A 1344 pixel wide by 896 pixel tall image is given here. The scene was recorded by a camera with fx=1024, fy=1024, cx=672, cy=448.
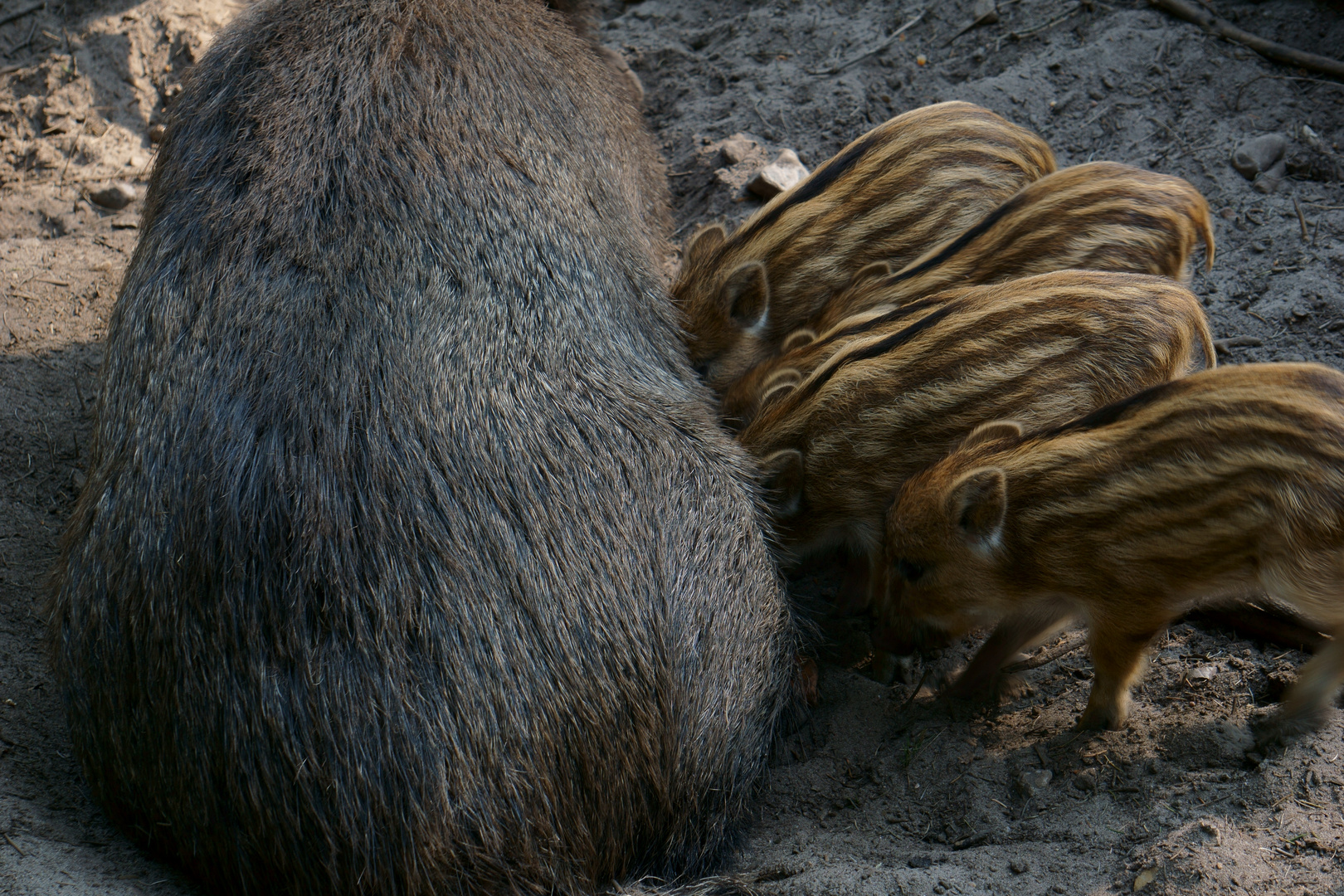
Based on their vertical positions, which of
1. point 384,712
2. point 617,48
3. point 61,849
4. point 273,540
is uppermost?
point 617,48

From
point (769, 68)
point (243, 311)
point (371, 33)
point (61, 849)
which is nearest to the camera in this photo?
point (61, 849)

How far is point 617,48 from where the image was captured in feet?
15.0

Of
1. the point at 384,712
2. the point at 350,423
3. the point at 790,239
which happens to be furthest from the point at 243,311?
the point at 790,239

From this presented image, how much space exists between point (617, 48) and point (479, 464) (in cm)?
308

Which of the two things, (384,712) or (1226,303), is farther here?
(1226,303)

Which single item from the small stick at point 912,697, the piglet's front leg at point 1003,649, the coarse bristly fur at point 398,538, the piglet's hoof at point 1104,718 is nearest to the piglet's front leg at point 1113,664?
the piglet's hoof at point 1104,718

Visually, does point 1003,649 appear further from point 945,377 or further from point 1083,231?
point 1083,231

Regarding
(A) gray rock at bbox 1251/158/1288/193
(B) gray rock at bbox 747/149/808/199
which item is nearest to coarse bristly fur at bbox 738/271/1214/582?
(A) gray rock at bbox 1251/158/1288/193

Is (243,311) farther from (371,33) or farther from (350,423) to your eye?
(371,33)

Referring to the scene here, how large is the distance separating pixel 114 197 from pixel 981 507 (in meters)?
3.38

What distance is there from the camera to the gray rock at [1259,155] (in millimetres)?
3434

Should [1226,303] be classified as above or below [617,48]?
below

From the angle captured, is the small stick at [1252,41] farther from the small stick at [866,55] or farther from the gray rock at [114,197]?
the gray rock at [114,197]

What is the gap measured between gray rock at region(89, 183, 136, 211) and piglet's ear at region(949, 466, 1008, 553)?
3.29 m
